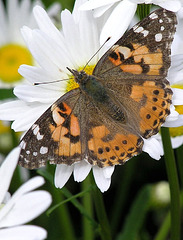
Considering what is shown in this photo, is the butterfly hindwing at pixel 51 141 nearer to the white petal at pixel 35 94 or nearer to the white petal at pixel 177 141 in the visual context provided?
the white petal at pixel 35 94

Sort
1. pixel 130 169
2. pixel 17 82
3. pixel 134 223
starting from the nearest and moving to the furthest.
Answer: pixel 134 223, pixel 130 169, pixel 17 82

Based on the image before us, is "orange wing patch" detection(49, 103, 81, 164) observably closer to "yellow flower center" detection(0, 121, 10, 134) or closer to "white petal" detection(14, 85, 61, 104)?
"white petal" detection(14, 85, 61, 104)

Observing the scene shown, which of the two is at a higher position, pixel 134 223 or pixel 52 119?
pixel 52 119

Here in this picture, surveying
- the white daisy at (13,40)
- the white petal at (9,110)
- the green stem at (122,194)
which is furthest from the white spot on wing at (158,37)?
the white daisy at (13,40)

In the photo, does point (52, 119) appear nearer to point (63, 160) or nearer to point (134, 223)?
point (63, 160)

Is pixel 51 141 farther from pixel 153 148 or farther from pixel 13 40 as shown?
pixel 13 40

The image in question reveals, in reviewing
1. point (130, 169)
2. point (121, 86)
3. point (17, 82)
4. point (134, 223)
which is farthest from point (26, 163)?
point (17, 82)
